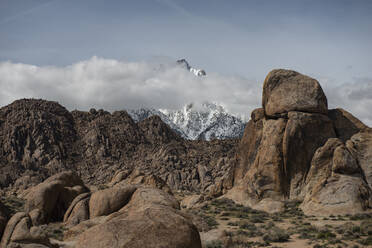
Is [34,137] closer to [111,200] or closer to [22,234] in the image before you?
[111,200]

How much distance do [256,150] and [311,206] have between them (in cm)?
921

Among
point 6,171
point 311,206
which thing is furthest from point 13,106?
point 311,206

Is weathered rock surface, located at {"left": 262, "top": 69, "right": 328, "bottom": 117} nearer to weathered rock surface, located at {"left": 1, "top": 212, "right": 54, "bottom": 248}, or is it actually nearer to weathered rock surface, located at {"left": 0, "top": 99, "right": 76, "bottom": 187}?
weathered rock surface, located at {"left": 1, "top": 212, "right": 54, "bottom": 248}

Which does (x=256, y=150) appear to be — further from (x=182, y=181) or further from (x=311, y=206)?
(x=182, y=181)

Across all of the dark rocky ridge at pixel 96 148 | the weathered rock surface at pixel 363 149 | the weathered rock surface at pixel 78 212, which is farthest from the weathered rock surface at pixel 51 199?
the dark rocky ridge at pixel 96 148

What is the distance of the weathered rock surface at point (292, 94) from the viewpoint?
32.6 metres

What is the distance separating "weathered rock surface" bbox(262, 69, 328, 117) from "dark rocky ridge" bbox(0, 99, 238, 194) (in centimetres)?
5138

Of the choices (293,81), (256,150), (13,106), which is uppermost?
(13,106)

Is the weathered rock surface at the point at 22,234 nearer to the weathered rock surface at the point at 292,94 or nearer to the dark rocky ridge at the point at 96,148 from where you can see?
the weathered rock surface at the point at 292,94

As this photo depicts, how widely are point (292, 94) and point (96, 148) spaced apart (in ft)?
272

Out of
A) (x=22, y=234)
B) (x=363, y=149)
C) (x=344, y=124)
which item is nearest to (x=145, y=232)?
(x=22, y=234)

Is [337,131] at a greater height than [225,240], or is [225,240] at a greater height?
[337,131]

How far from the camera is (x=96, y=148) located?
107812 mm

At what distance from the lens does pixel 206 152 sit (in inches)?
4166
